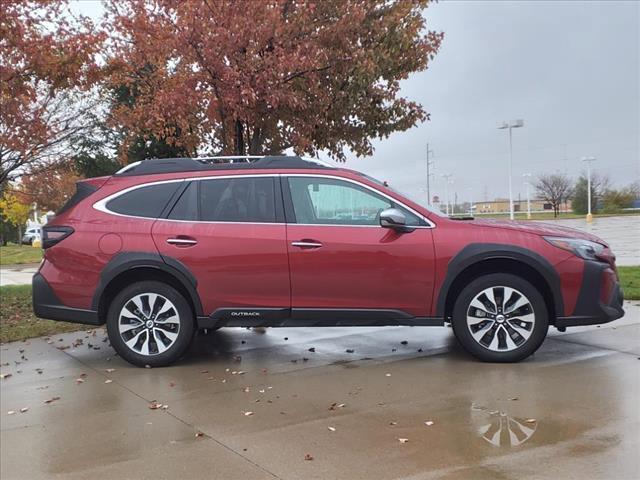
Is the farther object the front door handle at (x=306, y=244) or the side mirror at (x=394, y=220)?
the front door handle at (x=306, y=244)

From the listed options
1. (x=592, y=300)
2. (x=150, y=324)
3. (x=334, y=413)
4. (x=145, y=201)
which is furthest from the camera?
(x=145, y=201)

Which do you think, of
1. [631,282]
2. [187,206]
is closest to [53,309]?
[187,206]

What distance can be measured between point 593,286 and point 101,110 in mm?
10172

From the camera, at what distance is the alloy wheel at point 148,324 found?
5.71 m

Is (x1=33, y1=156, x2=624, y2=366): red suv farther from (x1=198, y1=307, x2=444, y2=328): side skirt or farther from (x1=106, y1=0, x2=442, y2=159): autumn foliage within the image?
(x1=106, y1=0, x2=442, y2=159): autumn foliage

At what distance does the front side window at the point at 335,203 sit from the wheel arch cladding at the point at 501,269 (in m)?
0.58

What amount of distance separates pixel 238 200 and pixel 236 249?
1.68ft

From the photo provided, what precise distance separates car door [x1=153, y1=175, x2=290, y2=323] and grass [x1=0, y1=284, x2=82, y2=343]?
316 centimetres

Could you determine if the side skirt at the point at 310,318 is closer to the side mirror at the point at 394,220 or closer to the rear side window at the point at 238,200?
the side mirror at the point at 394,220

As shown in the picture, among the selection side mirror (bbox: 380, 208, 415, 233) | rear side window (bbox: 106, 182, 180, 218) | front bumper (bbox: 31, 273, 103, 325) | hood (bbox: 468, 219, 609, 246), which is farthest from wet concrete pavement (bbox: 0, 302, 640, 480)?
rear side window (bbox: 106, 182, 180, 218)

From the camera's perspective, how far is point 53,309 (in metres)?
5.80

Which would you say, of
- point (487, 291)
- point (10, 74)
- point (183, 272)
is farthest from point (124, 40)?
point (487, 291)

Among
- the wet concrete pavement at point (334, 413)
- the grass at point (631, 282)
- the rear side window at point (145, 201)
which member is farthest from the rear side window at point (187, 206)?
the grass at point (631, 282)

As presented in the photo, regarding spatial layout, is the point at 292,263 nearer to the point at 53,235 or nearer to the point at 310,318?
the point at 310,318
